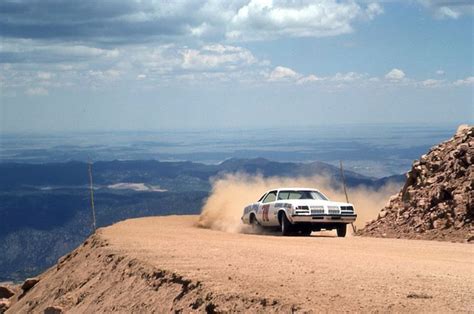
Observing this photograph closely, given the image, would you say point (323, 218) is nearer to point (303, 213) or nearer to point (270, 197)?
point (303, 213)

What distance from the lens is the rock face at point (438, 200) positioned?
78.3ft

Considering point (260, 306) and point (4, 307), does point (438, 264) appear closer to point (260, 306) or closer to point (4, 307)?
point (260, 306)

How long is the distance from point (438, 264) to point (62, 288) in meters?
9.51

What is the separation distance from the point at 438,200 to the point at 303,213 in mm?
3961

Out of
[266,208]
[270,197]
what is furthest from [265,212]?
[270,197]

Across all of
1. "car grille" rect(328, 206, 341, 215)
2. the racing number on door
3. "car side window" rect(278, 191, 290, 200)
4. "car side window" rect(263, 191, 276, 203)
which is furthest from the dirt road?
"car side window" rect(263, 191, 276, 203)

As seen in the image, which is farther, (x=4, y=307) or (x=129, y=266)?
(x=4, y=307)

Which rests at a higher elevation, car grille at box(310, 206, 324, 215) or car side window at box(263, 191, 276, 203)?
car side window at box(263, 191, 276, 203)

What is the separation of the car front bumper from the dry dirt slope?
300 centimetres

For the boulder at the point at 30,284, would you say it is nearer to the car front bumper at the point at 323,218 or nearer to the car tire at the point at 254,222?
the car tire at the point at 254,222

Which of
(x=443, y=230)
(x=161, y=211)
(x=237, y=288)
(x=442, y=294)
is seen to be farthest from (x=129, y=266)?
(x=161, y=211)

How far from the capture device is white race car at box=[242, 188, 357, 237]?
81.0 ft

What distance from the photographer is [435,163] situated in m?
27.5

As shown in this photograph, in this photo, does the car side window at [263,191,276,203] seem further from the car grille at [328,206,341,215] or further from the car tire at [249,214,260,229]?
the car grille at [328,206,341,215]
